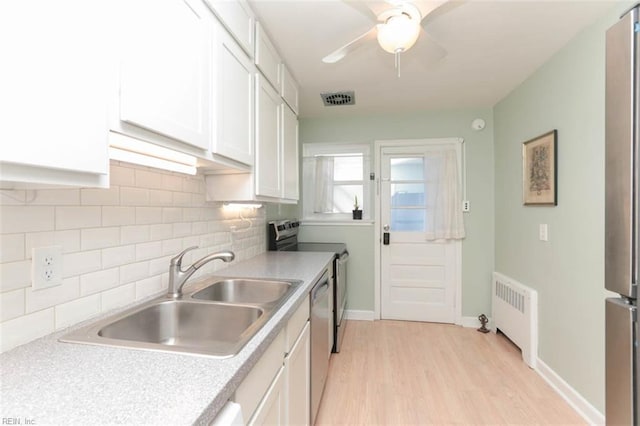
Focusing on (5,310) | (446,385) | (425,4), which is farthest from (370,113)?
(5,310)

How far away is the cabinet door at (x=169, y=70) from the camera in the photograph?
81 centimetres

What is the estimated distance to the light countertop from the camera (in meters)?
0.55

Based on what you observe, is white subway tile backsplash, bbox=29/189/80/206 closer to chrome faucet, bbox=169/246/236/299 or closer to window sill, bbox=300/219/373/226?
chrome faucet, bbox=169/246/236/299

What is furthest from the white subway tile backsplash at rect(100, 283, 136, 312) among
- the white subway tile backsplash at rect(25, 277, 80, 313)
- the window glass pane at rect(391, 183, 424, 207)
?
the window glass pane at rect(391, 183, 424, 207)

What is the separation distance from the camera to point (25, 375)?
0.68 m

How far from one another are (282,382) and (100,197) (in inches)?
37.7

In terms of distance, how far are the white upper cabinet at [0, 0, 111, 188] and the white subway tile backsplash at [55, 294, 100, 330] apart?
1.67ft

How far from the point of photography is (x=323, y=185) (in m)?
3.54

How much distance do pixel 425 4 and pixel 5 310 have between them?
1816mm

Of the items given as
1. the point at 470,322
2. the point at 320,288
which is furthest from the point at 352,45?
the point at 470,322

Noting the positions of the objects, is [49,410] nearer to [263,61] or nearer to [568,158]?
[263,61]

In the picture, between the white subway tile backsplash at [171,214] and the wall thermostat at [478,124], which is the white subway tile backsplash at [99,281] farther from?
the wall thermostat at [478,124]

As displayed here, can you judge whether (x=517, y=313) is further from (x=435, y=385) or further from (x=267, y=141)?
(x=267, y=141)

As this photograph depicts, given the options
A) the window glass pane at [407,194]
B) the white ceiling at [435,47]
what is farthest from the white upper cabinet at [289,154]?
the window glass pane at [407,194]
